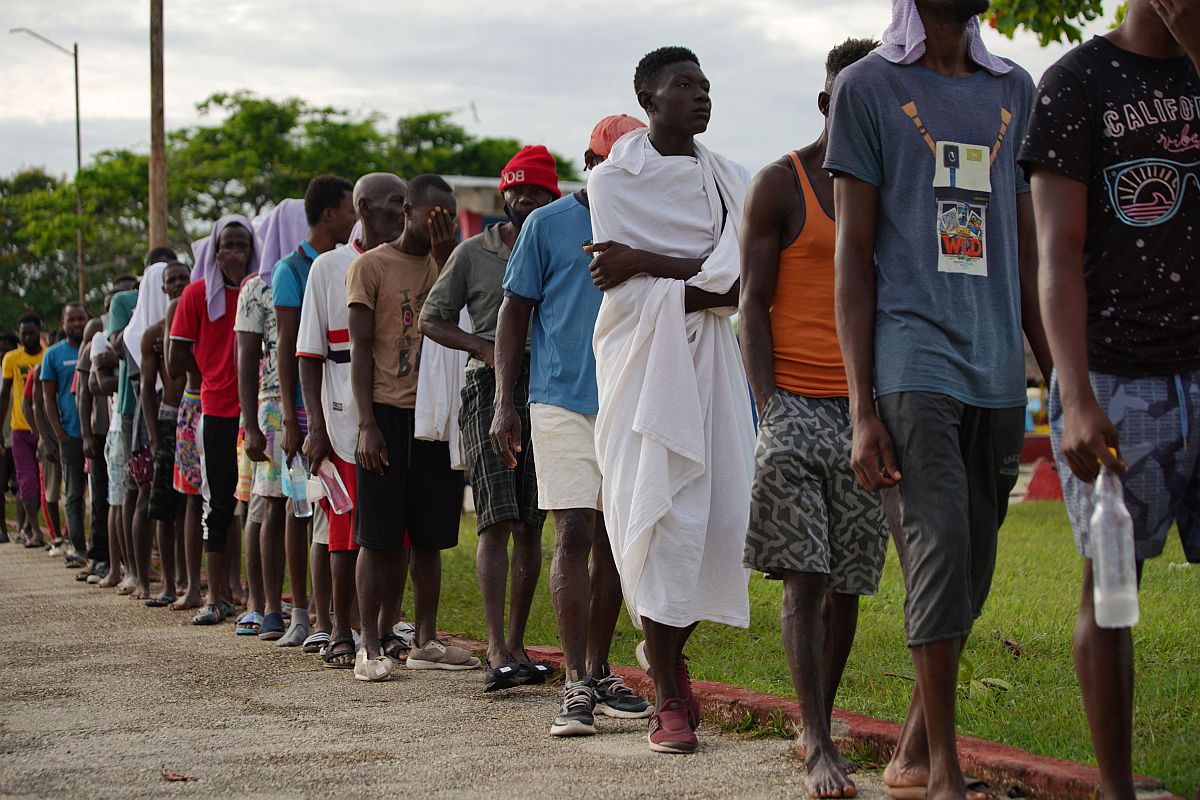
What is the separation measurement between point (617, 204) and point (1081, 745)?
2.48 m

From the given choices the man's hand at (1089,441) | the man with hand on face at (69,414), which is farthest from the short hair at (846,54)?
the man with hand on face at (69,414)

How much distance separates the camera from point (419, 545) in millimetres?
7312

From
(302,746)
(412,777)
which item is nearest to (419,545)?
(302,746)

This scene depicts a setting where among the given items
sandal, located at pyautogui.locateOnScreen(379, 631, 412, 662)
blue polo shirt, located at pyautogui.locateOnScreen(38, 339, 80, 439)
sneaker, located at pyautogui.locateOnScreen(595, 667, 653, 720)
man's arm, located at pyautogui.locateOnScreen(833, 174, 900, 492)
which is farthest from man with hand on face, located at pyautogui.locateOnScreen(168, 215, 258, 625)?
man's arm, located at pyautogui.locateOnScreen(833, 174, 900, 492)

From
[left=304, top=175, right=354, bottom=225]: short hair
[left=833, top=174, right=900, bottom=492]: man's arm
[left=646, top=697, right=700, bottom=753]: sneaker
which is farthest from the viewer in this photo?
[left=304, top=175, right=354, bottom=225]: short hair

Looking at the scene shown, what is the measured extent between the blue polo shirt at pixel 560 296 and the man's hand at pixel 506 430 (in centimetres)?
13

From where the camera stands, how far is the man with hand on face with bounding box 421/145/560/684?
6.55 m

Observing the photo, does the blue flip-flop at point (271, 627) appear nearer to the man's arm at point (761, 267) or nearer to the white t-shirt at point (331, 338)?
the white t-shirt at point (331, 338)

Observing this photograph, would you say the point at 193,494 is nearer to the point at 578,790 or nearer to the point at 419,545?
the point at 419,545

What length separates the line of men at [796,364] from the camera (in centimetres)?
358

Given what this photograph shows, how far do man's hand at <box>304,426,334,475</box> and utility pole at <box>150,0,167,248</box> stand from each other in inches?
450

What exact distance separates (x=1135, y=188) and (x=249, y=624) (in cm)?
622

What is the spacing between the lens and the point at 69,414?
1382cm

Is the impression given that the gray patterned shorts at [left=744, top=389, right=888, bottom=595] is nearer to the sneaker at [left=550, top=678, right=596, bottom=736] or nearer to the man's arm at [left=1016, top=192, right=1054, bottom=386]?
the man's arm at [left=1016, top=192, right=1054, bottom=386]
